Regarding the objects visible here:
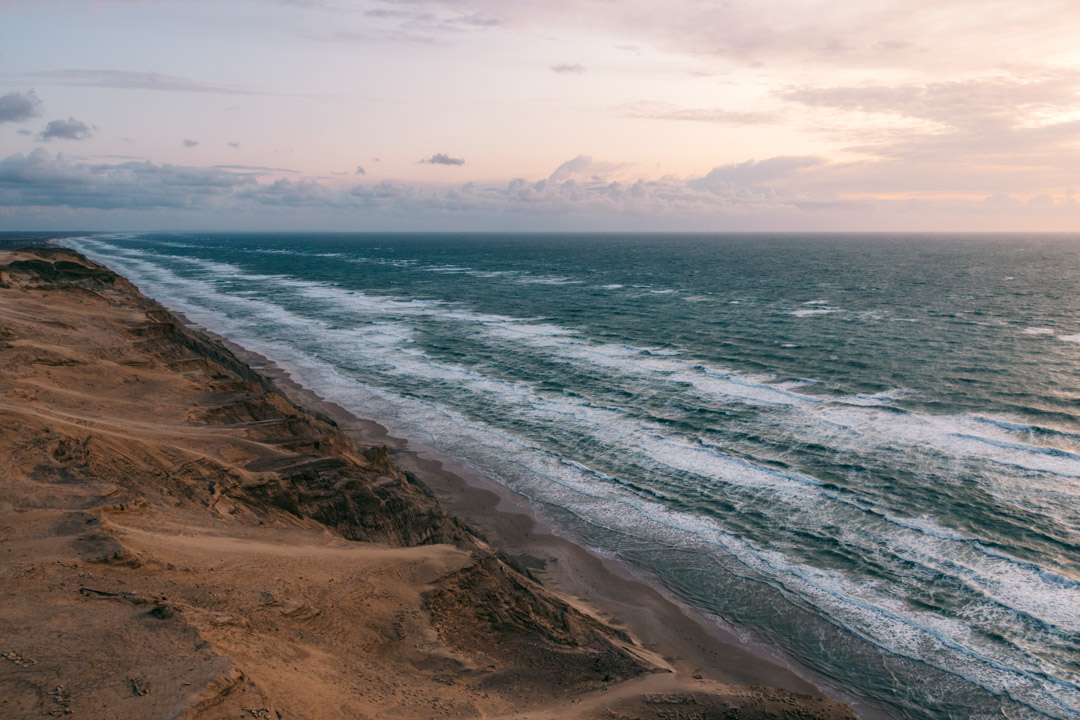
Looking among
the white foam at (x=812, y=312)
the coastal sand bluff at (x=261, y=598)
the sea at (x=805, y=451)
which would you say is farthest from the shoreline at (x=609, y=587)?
the white foam at (x=812, y=312)

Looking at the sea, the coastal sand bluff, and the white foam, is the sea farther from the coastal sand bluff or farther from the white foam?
the coastal sand bluff

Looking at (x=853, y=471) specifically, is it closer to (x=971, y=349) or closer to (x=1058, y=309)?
(x=971, y=349)

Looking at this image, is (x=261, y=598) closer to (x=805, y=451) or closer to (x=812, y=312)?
(x=805, y=451)

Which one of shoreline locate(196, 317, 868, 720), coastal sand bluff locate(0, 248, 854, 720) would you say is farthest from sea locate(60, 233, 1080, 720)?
coastal sand bluff locate(0, 248, 854, 720)

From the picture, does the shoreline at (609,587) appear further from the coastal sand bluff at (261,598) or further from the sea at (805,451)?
the coastal sand bluff at (261,598)

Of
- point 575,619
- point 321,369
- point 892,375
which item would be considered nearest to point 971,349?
point 892,375

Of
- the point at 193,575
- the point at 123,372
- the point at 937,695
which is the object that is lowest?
the point at 937,695
